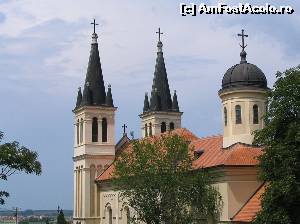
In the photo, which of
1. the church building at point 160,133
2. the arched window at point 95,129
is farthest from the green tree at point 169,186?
the arched window at point 95,129

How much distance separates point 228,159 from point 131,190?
294 inches

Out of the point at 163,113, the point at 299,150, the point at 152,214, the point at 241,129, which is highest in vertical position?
the point at 163,113

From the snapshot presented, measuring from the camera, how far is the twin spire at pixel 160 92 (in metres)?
74.7

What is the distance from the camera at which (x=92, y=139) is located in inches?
2694

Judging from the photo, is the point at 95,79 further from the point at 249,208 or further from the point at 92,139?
the point at 249,208

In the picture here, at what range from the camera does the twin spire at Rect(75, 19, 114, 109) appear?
68.2 m

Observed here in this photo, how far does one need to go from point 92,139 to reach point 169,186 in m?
26.5

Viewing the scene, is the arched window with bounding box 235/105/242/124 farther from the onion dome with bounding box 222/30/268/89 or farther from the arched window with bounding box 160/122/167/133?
the arched window with bounding box 160/122/167/133

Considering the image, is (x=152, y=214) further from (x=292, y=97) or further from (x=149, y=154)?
(x=292, y=97)

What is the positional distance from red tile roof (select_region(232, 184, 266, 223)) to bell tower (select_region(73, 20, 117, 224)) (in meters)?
26.3

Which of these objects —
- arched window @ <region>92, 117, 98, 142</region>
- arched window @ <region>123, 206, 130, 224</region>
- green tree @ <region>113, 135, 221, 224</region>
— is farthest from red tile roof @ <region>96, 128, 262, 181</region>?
arched window @ <region>92, 117, 98, 142</region>

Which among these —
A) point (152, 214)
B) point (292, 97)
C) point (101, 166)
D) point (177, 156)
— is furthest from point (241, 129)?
point (101, 166)

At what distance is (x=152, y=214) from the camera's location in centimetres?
4409

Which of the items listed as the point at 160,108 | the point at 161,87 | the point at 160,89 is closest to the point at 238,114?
the point at 160,108
